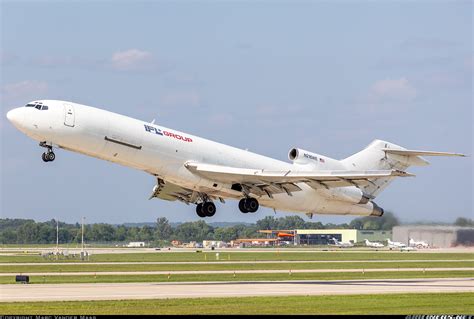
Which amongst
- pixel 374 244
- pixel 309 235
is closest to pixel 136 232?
pixel 309 235

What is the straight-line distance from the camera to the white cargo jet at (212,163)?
43656mm

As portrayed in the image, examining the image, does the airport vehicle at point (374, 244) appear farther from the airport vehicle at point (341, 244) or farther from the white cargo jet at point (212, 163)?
the white cargo jet at point (212, 163)

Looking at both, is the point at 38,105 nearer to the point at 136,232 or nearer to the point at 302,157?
the point at 302,157

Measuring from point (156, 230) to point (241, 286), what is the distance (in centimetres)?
9844

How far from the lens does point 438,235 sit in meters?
65.8

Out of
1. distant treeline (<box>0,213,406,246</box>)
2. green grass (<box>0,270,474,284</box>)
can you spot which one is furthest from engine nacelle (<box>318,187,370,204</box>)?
distant treeline (<box>0,213,406,246</box>)

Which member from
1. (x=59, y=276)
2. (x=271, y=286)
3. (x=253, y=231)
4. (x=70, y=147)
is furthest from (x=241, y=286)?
(x=253, y=231)

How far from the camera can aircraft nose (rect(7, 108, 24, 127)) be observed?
1694 inches

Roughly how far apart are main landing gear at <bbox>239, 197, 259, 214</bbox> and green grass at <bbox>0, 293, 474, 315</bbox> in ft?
42.3

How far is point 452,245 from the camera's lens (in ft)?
222

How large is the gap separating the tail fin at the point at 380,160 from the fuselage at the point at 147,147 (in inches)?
92.8

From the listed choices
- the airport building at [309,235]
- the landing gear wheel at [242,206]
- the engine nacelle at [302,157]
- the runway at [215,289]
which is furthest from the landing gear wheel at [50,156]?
the airport building at [309,235]

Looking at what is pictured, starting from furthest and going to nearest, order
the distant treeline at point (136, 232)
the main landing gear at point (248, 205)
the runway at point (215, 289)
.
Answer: the distant treeline at point (136, 232)
the main landing gear at point (248, 205)
the runway at point (215, 289)

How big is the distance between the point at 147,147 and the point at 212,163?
4.78m
